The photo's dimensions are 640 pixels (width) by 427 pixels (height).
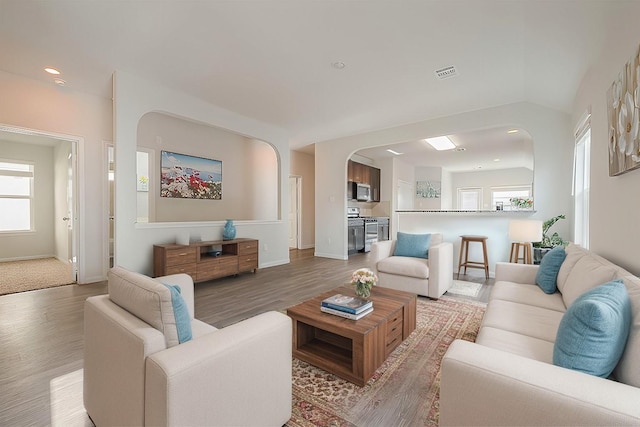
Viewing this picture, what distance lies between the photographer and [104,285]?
390 cm

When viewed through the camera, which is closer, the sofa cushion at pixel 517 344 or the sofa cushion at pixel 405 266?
the sofa cushion at pixel 517 344

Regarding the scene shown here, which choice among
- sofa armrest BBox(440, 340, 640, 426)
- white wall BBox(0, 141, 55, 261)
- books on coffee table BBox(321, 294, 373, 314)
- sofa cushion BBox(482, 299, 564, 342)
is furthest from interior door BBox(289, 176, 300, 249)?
sofa armrest BBox(440, 340, 640, 426)

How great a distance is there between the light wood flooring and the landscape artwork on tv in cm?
166

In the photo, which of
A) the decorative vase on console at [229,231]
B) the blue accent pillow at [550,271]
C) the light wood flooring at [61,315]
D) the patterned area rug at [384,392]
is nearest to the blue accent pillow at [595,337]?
the patterned area rug at [384,392]

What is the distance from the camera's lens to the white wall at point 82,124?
3475 millimetres

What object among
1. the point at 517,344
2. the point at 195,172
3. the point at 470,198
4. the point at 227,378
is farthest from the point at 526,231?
the point at 470,198

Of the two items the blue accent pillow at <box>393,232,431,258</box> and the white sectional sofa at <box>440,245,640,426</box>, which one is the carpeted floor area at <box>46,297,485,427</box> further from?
the blue accent pillow at <box>393,232,431,258</box>

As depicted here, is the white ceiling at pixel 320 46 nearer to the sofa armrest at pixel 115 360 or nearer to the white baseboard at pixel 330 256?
the sofa armrest at pixel 115 360

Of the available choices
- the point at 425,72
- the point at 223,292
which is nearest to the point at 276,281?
the point at 223,292

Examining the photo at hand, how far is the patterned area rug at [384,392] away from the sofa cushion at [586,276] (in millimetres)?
843

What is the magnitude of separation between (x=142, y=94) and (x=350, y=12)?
9.20 feet

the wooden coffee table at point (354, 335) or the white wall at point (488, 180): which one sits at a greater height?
the white wall at point (488, 180)

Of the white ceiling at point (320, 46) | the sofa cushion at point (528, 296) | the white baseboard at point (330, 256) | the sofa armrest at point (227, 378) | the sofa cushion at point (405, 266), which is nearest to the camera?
the sofa armrest at point (227, 378)

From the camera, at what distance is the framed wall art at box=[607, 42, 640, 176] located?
1495 millimetres
